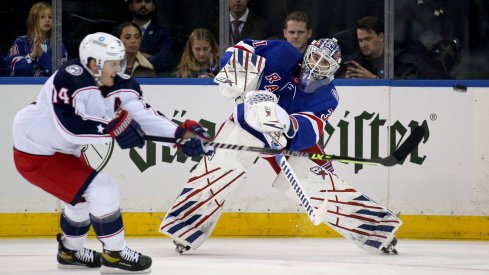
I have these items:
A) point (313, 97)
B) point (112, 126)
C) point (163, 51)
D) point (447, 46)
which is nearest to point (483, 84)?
point (447, 46)

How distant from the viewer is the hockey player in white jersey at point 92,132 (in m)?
5.02

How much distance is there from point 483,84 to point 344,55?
0.80 m

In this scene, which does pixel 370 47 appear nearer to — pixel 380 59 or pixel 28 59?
pixel 380 59

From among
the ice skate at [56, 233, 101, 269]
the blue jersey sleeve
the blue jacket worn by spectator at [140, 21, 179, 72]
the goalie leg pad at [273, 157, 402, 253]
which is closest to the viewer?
the ice skate at [56, 233, 101, 269]

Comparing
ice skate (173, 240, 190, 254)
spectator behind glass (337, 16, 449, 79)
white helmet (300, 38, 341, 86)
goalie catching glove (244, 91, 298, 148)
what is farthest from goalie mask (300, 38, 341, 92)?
spectator behind glass (337, 16, 449, 79)

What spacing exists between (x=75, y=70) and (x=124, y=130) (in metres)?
0.32

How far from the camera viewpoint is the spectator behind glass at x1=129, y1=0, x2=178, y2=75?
689cm

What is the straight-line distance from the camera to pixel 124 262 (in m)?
5.17

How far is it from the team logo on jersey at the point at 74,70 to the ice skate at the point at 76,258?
839 millimetres

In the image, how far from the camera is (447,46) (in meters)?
6.97

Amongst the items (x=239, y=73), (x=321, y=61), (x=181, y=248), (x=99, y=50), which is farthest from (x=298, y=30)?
(x=99, y=50)

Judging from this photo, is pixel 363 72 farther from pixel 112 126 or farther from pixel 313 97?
pixel 112 126

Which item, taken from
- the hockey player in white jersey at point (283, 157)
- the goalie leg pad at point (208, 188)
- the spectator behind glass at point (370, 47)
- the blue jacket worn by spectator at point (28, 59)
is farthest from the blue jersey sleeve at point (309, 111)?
the blue jacket worn by spectator at point (28, 59)

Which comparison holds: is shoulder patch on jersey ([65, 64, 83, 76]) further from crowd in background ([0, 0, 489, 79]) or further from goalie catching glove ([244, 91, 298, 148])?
crowd in background ([0, 0, 489, 79])
